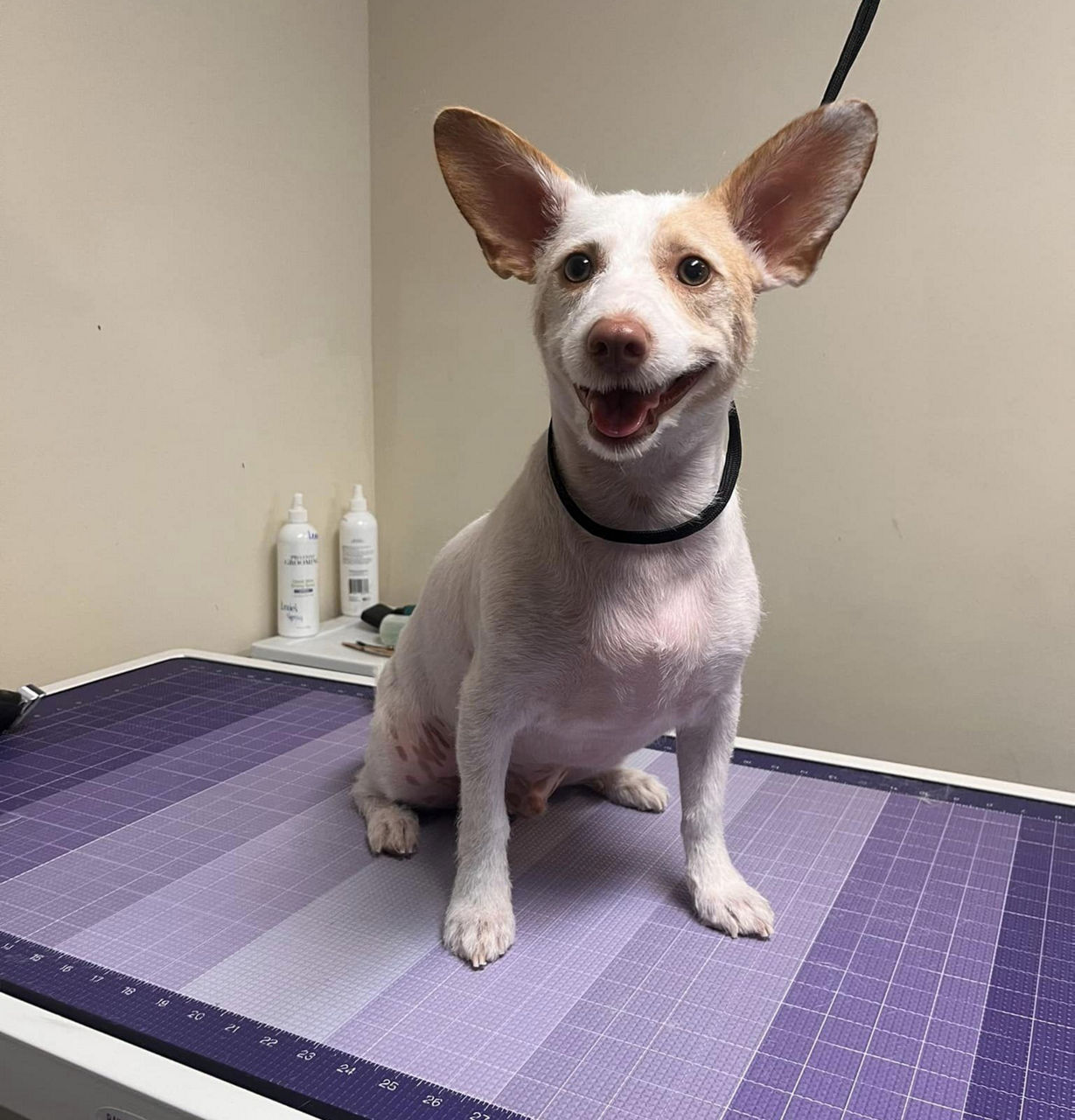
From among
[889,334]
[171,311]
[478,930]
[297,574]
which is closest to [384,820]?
[478,930]

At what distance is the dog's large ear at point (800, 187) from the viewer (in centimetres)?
87

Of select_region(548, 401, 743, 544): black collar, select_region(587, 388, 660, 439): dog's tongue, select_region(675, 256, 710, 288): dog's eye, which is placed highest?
select_region(675, 256, 710, 288): dog's eye

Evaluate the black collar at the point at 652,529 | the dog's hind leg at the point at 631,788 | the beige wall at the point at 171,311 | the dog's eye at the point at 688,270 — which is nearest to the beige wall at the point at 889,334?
the beige wall at the point at 171,311

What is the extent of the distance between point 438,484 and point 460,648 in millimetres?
1205

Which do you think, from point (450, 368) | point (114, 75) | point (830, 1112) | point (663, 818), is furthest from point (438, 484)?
point (830, 1112)

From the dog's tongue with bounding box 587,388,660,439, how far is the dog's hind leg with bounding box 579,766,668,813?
1.99 feet

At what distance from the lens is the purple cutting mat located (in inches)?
30.8

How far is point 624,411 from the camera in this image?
0.83 meters

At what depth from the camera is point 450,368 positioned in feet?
7.27

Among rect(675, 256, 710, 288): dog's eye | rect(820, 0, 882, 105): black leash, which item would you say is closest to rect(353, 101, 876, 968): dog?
rect(675, 256, 710, 288): dog's eye

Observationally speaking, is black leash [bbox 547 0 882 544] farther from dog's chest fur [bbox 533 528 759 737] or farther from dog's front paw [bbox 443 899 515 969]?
dog's front paw [bbox 443 899 515 969]

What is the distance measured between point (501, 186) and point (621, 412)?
0.98ft

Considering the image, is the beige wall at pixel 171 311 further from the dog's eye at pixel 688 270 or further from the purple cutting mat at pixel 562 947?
the dog's eye at pixel 688 270

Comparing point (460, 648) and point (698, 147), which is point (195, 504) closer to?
point (460, 648)
